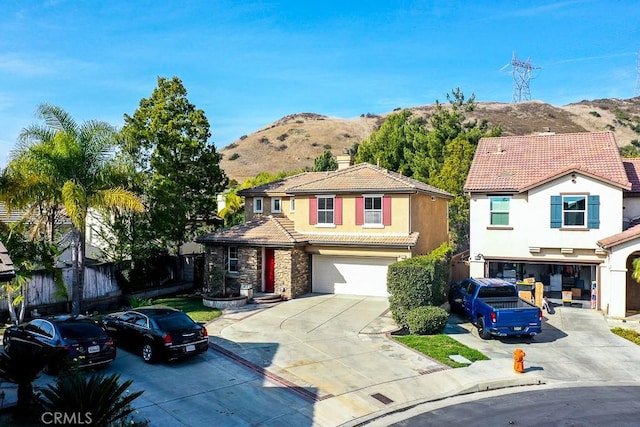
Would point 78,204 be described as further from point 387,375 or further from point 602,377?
point 602,377

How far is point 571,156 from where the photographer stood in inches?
977

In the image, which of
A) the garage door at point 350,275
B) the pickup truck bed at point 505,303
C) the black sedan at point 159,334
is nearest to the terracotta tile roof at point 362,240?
the garage door at point 350,275

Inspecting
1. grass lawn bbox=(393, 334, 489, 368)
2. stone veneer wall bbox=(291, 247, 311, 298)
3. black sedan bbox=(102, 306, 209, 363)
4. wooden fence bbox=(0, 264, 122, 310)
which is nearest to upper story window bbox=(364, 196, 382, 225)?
stone veneer wall bbox=(291, 247, 311, 298)

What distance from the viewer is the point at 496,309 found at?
57.0 feet

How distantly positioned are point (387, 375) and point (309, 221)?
44.8 ft

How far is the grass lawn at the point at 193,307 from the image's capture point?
20.7 metres

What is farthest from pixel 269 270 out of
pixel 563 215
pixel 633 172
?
pixel 633 172

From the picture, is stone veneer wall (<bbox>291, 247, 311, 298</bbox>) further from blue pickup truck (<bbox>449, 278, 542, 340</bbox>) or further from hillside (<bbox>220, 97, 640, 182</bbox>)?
hillside (<bbox>220, 97, 640, 182</bbox>)

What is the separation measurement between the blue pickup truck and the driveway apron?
3355 millimetres

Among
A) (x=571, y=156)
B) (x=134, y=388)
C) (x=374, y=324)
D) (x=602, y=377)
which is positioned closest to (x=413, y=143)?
(x=571, y=156)

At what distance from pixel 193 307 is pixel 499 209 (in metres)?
15.7

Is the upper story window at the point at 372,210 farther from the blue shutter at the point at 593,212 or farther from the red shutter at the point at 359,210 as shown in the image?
the blue shutter at the point at 593,212

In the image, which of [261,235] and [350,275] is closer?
[261,235]

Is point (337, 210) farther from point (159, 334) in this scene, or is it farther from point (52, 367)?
point (52, 367)
